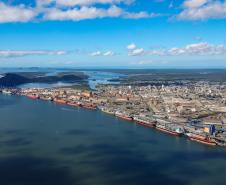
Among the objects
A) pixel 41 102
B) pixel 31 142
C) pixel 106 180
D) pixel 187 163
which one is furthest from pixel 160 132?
pixel 41 102

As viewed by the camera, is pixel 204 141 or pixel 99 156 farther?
pixel 204 141

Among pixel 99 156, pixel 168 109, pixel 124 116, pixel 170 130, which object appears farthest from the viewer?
pixel 168 109

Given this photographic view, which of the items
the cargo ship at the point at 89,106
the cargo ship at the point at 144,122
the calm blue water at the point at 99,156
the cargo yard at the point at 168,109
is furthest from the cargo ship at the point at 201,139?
the cargo ship at the point at 89,106

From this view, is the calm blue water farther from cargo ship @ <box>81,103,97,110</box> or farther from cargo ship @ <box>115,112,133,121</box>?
cargo ship @ <box>81,103,97,110</box>

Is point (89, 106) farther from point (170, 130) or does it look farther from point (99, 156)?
point (99, 156)

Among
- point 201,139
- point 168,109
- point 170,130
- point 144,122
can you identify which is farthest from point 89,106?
point 201,139

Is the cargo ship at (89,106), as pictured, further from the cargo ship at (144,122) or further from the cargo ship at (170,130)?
the cargo ship at (170,130)

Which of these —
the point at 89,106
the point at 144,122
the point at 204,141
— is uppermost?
the point at 89,106

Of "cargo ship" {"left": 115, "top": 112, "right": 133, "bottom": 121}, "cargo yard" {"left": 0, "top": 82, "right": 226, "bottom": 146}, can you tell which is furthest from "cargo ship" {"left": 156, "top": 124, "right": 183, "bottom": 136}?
"cargo ship" {"left": 115, "top": 112, "right": 133, "bottom": 121}
